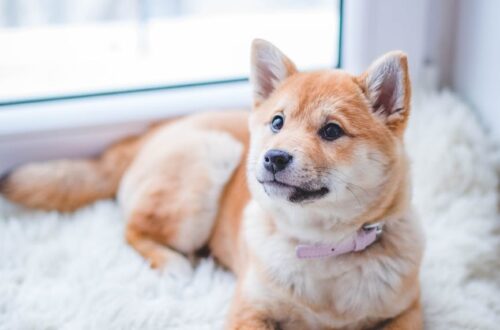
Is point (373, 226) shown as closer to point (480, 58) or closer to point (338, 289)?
point (338, 289)

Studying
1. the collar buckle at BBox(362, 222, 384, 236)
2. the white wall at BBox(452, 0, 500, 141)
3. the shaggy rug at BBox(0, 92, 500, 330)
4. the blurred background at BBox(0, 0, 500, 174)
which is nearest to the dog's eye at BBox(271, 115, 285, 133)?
the collar buckle at BBox(362, 222, 384, 236)

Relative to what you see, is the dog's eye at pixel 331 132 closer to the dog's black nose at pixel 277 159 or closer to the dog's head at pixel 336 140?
the dog's head at pixel 336 140

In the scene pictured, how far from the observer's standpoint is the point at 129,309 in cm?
124

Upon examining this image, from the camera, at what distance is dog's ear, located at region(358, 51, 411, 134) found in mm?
1038

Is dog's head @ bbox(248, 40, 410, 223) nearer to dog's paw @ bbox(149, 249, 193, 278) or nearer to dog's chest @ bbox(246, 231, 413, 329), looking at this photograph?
dog's chest @ bbox(246, 231, 413, 329)

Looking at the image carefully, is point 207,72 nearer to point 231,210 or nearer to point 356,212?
point 231,210

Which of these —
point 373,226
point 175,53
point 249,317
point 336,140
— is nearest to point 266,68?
point 336,140

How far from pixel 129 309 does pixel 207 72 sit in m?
0.79

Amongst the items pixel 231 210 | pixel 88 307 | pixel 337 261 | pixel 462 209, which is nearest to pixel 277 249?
pixel 337 261

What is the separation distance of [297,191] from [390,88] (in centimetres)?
26

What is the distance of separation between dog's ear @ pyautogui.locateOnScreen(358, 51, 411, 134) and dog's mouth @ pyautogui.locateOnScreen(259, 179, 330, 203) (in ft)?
0.60

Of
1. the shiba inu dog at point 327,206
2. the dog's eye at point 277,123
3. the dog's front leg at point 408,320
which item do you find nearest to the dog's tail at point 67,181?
the shiba inu dog at point 327,206

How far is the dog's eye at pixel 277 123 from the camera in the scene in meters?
1.12

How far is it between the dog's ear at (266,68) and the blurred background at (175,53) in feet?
1.65
